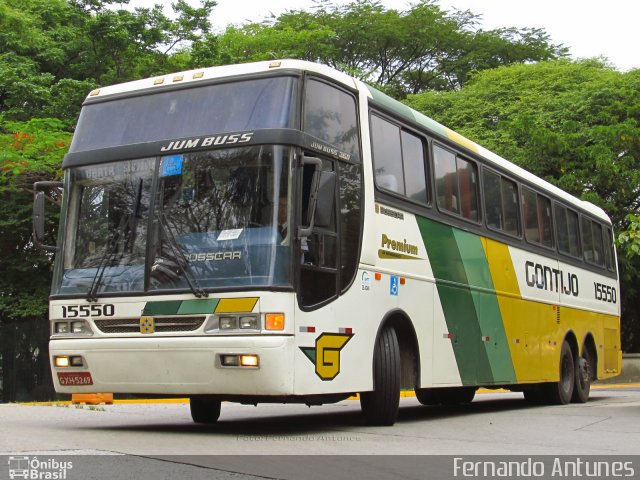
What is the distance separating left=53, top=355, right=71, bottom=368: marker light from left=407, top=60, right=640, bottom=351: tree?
16.4 m

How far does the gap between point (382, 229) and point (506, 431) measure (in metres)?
2.61

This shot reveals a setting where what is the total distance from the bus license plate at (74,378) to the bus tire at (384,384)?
9.34ft

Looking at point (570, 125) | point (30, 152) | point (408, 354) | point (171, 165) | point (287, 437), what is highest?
point (570, 125)

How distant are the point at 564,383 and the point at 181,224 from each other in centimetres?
951

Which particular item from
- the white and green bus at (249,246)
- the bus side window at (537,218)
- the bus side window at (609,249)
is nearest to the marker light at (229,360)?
the white and green bus at (249,246)

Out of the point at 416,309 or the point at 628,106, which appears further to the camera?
the point at 628,106

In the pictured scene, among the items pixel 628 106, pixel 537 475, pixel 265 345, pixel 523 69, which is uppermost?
pixel 523 69

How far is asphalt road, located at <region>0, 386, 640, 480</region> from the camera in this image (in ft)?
23.3

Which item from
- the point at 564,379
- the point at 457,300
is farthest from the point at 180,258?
the point at 564,379

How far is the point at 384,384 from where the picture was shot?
9.99 m

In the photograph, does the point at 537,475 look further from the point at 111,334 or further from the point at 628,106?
the point at 628,106

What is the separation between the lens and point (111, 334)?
9328 millimetres

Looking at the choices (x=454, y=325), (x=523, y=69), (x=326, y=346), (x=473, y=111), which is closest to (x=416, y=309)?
(x=454, y=325)

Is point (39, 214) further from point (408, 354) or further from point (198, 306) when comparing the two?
point (408, 354)
